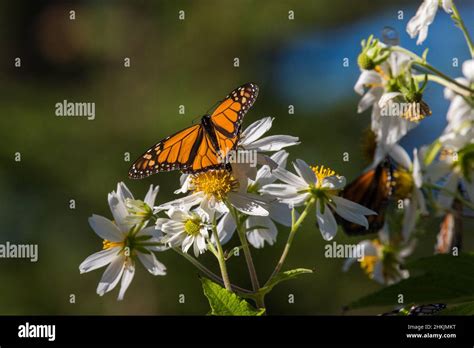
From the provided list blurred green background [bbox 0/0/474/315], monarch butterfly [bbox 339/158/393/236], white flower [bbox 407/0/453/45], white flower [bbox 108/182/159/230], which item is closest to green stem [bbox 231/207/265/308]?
white flower [bbox 108/182/159/230]

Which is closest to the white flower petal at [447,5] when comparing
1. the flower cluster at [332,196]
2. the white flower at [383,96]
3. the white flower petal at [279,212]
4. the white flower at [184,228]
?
the flower cluster at [332,196]

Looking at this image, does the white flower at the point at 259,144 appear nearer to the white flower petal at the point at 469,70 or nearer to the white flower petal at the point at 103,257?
the white flower petal at the point at 103,257

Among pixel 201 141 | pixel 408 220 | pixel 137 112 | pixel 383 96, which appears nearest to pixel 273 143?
pixel 201 141

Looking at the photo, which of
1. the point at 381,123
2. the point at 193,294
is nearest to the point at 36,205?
the point at 193,294

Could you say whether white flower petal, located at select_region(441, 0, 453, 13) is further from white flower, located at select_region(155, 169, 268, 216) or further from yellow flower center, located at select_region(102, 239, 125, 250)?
yellow flower center, located at select_region(102, 239, 125, 250)

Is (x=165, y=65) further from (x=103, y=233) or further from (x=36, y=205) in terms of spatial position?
(x=103, y=233)

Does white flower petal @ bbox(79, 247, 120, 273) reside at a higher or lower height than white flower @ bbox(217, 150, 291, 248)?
lower
